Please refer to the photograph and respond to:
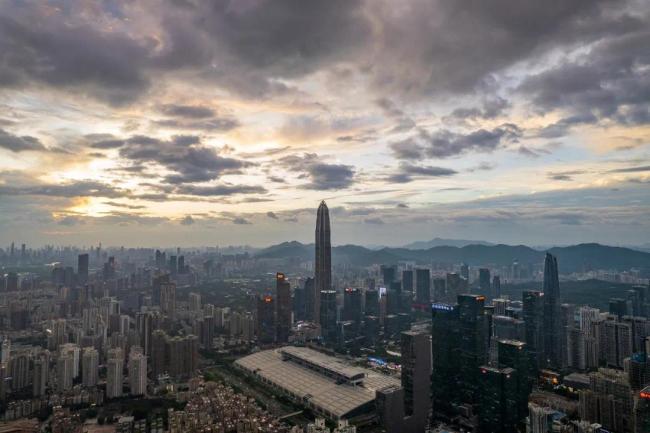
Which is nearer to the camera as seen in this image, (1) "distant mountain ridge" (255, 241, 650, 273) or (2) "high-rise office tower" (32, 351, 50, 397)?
(2) "high-rise office tower" (32, 351, 50, 397)

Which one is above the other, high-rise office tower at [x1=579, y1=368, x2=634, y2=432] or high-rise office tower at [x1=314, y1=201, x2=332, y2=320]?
high-rise office tower at [x1=314, y1=201, x2=332, y2=320]

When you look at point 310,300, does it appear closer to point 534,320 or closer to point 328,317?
point 328,317

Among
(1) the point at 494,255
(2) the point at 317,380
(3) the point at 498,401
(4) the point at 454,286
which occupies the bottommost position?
(2) the point at 317,380

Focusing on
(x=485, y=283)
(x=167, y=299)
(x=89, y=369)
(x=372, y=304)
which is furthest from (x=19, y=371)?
(x=485, y=283)

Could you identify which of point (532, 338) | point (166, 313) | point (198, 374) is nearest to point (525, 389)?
point (532, 338)

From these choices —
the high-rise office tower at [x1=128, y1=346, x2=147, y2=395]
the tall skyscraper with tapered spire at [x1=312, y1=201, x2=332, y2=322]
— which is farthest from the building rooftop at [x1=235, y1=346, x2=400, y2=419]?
the tall skyscraper with tapered spire at [x1=312, y1=201, x2=332, y2=322]

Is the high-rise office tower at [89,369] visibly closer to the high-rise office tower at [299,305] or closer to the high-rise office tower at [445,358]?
the high-rise office tower at [445,358]

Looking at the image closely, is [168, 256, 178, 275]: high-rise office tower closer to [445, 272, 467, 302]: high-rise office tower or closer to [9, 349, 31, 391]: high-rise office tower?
[445, 272, 467, 302]: high-rise office tower

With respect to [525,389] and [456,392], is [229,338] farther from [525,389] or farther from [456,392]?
[525,389]
